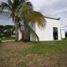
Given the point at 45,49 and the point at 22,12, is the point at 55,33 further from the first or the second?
the point at 45,49

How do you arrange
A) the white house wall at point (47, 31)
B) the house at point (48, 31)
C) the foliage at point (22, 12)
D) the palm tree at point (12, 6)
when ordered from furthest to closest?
the white house wall at point (47, 31), the house at point (48, 31), the palm tree at point (12, 6), the foliage at point (22, 12)

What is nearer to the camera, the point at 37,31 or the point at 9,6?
the point at 9,6

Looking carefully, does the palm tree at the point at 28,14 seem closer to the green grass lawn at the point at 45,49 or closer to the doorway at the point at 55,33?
the green grass lawn at the point at 45,49

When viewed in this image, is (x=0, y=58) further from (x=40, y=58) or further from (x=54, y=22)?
(x=54, y=22)

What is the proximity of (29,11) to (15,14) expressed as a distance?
1817 millimetres

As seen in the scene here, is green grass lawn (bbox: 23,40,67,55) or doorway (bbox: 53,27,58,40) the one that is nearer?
green grass lawn (bbox: 23,40,67,55)

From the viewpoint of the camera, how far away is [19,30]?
Answer: 2428 centimetres

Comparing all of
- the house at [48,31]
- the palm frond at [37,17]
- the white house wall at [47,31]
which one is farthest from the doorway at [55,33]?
the palm frond at [37,17]

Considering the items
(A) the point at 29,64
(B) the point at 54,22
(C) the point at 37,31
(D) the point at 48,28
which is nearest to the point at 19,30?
(C) the point at 37,31

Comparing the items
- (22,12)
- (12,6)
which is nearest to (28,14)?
(22,12)

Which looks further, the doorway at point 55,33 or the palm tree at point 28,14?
the doorway at point 55,33

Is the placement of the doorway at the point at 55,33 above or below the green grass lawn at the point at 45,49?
above

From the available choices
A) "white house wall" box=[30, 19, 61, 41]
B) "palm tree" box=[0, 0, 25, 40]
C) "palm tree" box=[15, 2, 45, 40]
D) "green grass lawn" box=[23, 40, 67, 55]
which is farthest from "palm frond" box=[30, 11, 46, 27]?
"green grass lawn" box=[23, 40, 67, 55]

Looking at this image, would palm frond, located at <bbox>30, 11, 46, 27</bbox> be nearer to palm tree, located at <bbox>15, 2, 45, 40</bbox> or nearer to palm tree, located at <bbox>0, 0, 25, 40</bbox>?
palm tree, located at <bbox>15, 2, 45, 40</bbox>
